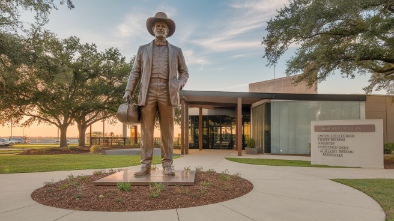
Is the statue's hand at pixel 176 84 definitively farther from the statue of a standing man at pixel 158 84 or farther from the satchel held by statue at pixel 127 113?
the satchel held by statue at pixel 127 113

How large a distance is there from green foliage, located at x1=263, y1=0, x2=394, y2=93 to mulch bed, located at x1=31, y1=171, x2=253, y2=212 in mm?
8767

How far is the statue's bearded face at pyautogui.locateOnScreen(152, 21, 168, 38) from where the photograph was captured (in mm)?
6516

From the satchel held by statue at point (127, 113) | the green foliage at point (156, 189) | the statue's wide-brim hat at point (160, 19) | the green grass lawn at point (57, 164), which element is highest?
the statue's wide-brim hat at point (160, 19)

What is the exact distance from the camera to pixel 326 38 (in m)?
14.2

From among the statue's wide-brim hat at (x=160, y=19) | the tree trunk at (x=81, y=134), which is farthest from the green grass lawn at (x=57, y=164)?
the tree trunk at (x=81, y=134)

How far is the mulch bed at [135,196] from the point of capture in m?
4.77

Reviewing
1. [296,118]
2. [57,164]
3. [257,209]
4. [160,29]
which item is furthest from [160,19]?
[296,118]

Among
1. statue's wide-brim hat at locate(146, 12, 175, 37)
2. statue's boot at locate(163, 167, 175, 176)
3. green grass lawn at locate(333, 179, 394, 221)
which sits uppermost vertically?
statue's wide-brim hat at locate(146, 12, 175, 37)

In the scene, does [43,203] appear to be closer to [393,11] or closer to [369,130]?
[369,130]

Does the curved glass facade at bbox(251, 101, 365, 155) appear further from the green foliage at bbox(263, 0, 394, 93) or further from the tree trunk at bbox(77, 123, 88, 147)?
the tree trunk at bbox(77, 123, 88, 147)

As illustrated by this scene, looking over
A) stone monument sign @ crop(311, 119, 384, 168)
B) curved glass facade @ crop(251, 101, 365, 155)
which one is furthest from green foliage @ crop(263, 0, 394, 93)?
curved glass facade @ crop(251, 101, 365, 155)

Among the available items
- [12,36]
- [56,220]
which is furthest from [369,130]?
[12,36]

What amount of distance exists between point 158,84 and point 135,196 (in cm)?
242

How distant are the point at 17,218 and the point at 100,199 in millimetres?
1188
